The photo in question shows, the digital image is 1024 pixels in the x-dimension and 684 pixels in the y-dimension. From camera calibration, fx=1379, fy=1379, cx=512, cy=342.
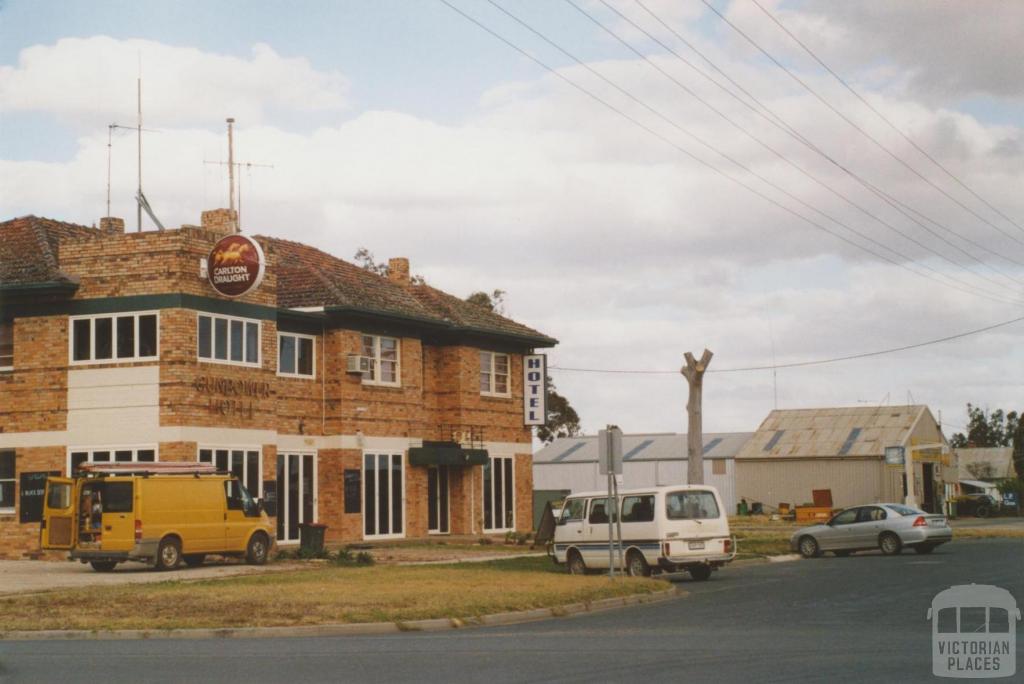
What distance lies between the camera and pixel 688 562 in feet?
86.0

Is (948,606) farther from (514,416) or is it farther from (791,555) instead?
(514,416)

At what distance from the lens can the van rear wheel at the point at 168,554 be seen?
2862 centimetres

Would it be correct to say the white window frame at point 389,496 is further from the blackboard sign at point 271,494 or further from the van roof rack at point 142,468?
the van roof rack at point 142,468

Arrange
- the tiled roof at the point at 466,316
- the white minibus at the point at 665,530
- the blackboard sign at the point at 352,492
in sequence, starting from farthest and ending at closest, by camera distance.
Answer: the tiled roof at the point at 466,316
the blackboard sign at the point at 352,492
the white minibus at the point at 665,530

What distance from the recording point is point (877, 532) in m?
35.4

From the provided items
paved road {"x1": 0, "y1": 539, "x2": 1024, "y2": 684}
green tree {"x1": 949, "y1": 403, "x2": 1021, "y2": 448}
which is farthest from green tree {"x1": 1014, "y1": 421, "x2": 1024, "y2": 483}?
paved road {"x1": 0, "y1": 539, "x2": 1024, "y2": 684}

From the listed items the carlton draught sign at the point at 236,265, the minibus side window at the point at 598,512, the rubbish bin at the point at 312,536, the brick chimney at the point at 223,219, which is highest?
the brick chimney at the point at 223,219

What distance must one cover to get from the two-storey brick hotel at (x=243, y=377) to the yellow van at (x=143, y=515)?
3.46 meters

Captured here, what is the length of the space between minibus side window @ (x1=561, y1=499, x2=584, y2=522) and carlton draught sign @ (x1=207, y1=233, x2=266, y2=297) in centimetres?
1011

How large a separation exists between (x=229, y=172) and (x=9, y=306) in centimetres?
910

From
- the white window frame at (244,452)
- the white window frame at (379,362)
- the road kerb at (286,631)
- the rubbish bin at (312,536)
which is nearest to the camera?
the road kerb at (286,631)

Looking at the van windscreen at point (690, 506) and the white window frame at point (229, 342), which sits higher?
the white window frame at point (229, 342)

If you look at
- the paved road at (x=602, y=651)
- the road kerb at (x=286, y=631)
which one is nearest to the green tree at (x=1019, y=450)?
the paved road at (x=602, y=651)

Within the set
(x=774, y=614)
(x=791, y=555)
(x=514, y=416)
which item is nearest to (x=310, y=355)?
(x=514, y=416)
